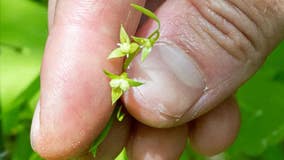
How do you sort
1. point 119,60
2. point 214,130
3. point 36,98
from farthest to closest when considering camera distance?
1. point 36,98
2. point 214,130
3. point 119,60

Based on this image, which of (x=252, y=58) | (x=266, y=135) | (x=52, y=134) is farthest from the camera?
(x=266, y=135)

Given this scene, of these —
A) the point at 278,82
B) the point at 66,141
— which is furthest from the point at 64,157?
the point at 278,82

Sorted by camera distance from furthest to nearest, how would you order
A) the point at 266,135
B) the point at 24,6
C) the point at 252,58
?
the point at 24,6
the point at 266,135
the point at 252,58

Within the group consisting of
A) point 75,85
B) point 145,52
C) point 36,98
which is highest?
point 145,52

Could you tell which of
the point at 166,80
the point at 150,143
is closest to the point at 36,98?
the point at 150,143

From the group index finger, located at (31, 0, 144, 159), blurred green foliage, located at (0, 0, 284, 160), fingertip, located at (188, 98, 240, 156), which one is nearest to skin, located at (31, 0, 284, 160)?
index finger, located at (31, 0, 144, 159)

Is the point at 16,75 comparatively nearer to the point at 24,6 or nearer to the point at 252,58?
the point at 24,6

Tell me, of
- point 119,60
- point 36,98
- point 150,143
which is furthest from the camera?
point 36,98

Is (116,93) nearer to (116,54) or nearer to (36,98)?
(116,54)
